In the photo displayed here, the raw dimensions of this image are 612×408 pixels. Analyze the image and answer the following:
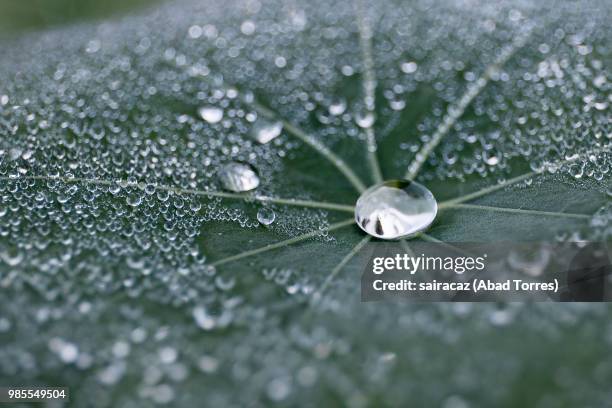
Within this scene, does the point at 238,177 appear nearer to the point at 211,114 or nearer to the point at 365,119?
the point at 211,114

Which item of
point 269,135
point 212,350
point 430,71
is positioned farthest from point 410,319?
point 430,71

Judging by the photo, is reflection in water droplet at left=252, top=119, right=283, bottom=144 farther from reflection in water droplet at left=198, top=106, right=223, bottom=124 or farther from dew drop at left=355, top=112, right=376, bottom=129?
dew drop at left=355, top=112, right=376, bottom=129

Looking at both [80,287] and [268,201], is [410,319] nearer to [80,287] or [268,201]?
[268,201]

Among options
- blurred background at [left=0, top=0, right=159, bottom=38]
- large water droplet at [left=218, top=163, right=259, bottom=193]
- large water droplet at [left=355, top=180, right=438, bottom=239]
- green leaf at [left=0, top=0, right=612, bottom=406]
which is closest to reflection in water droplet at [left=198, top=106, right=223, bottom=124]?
green leaf at [left=0, top=0, right=612, bottom=406]

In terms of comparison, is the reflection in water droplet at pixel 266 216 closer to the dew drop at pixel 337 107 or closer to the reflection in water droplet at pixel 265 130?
the reflection in water droplet at pixel 265 130

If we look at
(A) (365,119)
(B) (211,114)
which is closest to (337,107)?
(A) (365,119)

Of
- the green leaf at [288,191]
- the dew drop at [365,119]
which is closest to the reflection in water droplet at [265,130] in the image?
the green leaf at [288,191]

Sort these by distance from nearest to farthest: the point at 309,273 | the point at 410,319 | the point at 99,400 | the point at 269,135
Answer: the point at 99,400, the point at 410,319, the point at 309,273, the point at 269,135
